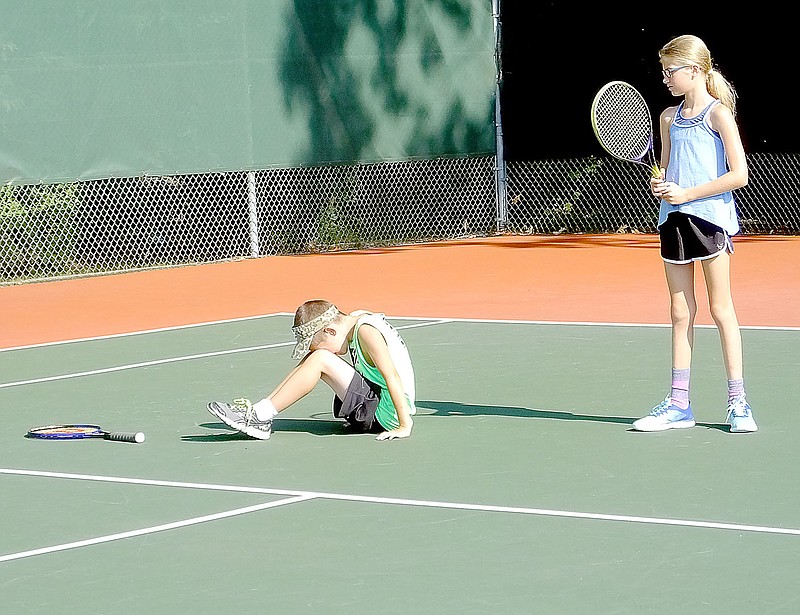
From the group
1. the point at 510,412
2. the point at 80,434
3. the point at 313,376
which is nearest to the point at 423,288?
the point at 510,412

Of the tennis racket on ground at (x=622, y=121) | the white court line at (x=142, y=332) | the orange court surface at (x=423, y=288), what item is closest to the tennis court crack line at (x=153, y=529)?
the tennis racket on ground at (x=622, y=121)

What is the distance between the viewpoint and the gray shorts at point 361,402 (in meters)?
5.68

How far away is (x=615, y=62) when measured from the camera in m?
16.3

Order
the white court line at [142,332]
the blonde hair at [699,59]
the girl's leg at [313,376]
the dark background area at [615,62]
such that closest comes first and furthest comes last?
the blonde hair at [699,59], the girl's leg at [313,376], the white court line at [142,332], the dark background area at [615,62]

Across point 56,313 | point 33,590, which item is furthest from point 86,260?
point 33,590

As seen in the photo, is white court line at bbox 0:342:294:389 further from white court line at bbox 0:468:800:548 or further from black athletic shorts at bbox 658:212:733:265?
black athletic shorts at bbox 658:212:733:265

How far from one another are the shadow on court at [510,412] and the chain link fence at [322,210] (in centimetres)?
712

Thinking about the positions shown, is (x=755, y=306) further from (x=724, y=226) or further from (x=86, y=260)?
(x=86, y=260)

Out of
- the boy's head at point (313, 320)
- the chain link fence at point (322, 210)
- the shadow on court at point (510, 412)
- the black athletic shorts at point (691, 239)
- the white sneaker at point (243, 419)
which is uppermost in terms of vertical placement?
the chain link fence at point (322, 210)

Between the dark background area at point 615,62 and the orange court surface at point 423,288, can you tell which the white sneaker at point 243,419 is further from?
the dark background area at point 615,62

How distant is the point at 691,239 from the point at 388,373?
1178 mm

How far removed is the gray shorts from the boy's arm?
89 mm

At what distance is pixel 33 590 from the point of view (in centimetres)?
373

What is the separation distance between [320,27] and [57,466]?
1004 cm
